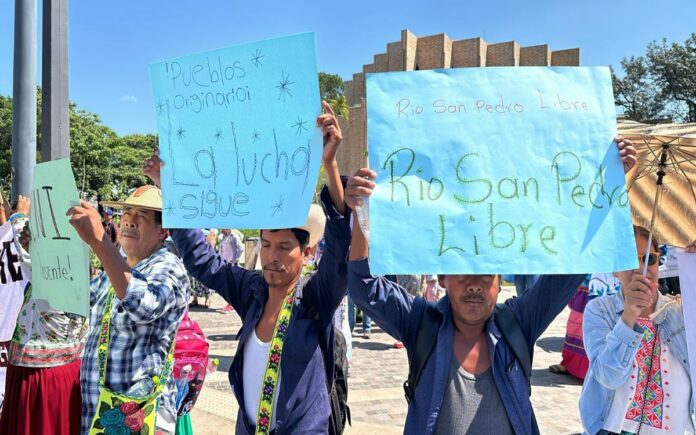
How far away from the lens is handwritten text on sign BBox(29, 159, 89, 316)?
2.27 m

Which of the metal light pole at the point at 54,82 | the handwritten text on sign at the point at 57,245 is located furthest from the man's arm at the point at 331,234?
the metal light pole at the point at 54,82

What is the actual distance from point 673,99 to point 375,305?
40.7m

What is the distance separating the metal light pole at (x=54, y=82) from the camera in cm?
404

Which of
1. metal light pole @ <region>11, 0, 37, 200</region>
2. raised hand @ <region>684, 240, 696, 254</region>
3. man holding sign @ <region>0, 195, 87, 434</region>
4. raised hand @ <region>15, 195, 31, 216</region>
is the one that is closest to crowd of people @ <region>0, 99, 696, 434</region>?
raised hand @ <region>684, 240, 696, 254</region>

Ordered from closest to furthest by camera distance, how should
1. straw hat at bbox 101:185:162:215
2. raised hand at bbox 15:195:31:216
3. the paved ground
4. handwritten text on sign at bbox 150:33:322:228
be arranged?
1. handwritten text on sign at bbox 150:33:322:228
2. straw hat at bbox 101:185:162:215
3. raised hand at bbox 15:195:31:216
4. the paved ground

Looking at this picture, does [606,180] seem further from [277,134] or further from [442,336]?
[277,134]

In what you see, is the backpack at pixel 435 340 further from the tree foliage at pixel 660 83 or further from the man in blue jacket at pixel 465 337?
the tree foliage at pixel 660 83

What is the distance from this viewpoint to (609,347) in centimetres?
218

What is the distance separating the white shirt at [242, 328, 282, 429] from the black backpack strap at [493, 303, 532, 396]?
0.91 metres

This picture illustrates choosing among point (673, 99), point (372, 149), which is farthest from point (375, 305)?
point (673, 99)

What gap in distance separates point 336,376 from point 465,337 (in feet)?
2.46

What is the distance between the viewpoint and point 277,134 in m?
Answer: 1.94

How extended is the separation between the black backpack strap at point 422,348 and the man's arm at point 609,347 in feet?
2.52

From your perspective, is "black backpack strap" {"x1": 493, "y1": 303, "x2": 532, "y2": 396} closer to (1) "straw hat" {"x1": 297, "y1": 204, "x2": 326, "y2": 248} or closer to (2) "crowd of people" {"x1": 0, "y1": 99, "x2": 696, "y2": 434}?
(2) "crowd of people" {"x1": 0, "y1": 99, "x2": 696, "y2": 434}
